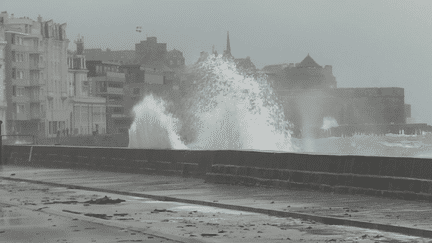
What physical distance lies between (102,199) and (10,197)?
3.22 metres

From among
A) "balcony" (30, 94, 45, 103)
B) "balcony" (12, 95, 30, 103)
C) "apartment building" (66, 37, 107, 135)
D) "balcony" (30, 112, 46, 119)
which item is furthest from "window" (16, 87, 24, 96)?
"apartment building" (66, 37, 107, 135)

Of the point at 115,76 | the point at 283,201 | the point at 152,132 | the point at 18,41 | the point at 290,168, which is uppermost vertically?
the point at 18,41

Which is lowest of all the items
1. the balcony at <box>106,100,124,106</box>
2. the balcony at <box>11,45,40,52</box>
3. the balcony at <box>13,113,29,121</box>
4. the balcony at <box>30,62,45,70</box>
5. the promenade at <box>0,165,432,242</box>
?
the promenade at <box>0,165,432,242</box>

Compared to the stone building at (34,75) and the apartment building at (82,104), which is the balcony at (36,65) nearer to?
the stone building at (34,75)

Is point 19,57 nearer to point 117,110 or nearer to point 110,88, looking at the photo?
point 110,88

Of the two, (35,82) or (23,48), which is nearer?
(23,48)

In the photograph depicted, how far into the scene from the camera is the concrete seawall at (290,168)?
18.0 meters

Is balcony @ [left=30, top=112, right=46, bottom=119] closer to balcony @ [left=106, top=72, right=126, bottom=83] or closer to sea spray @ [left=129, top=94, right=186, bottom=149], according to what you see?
balcony @ [left=106, top=72, right=126, bottom=83]

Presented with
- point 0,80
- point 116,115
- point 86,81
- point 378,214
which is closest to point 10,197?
point 378,214

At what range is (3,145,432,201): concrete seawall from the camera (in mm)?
17961

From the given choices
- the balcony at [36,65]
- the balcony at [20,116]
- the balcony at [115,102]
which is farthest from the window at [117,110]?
the balcony at [20,116]

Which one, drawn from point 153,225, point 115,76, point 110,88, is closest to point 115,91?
point 110,88

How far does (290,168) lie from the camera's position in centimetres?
2159

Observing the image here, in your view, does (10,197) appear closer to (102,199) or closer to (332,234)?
(102,199)
